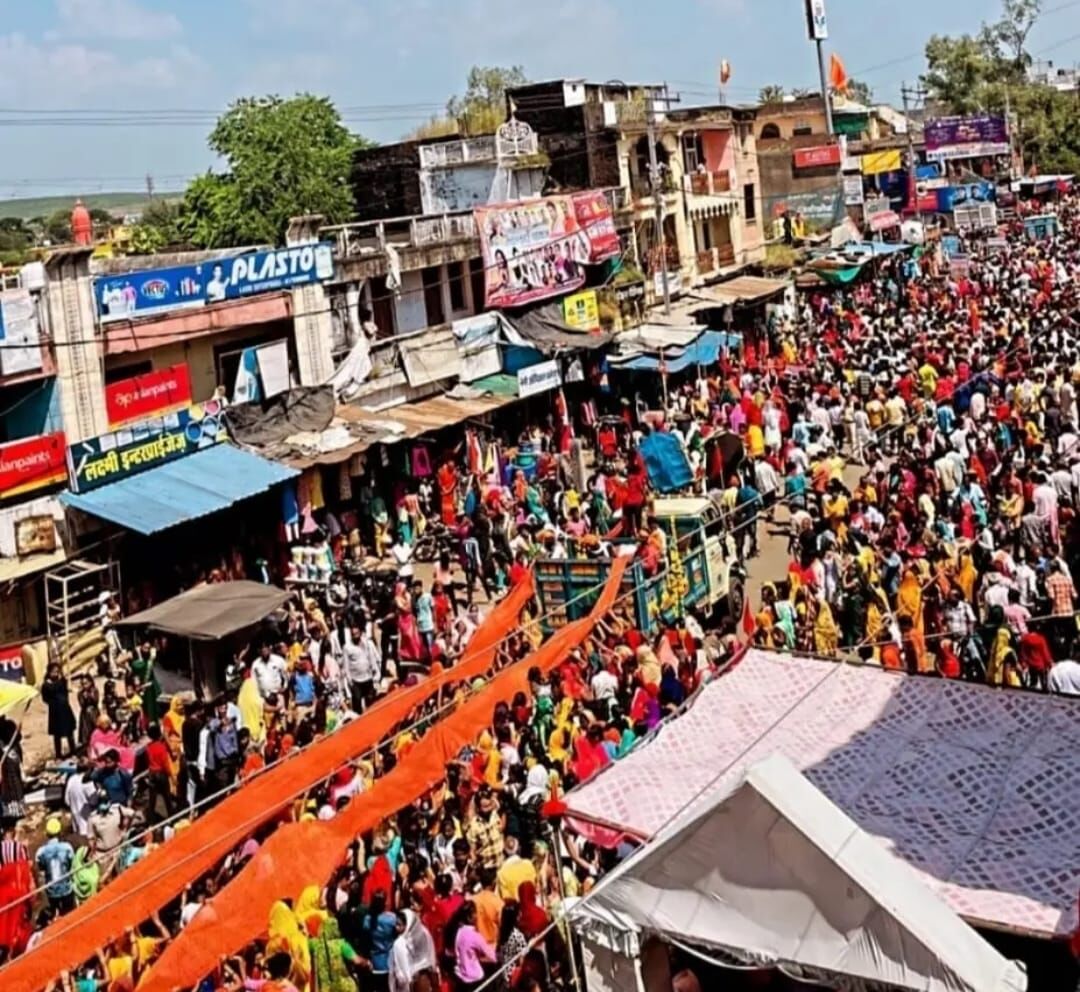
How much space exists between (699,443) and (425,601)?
6.35 m

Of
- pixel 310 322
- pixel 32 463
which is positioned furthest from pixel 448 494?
pixel 32 463

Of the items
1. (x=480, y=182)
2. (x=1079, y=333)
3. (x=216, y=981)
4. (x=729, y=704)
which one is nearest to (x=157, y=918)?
(x=216, y=981)

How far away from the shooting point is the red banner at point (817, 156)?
142ft

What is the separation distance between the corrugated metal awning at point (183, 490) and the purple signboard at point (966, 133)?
159 feet

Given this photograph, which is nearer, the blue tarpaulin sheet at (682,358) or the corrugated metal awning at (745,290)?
the blue tarpaulin sheet at (682,358)

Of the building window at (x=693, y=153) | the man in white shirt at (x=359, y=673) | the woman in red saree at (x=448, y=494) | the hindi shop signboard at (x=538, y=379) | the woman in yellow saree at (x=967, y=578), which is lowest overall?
the man in white shirt at (x=359, y=673)

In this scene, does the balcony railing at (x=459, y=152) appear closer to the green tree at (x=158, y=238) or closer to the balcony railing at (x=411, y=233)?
the balcony railing at (x=411, y=233)

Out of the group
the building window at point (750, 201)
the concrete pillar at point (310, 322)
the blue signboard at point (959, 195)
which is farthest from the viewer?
the blue signboard at point (959, 195)

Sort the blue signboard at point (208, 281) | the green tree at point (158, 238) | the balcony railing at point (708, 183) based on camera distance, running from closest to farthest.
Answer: the blue signboard at point (208, 281)
the balcony railing at point (708, 183)
the green tree at point (158, 238)

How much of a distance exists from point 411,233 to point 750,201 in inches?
712

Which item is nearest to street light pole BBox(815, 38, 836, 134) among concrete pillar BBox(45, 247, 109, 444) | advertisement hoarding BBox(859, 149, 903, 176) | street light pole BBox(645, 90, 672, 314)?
advertisement hoarding BBox(859, 149, 903, 176)

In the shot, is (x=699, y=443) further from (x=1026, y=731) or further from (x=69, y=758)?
(x=1026, y=731)

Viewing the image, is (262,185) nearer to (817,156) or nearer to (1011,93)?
(817,156)

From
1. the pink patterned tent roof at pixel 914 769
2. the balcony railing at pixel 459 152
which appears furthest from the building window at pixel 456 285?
the pink patterned tent roof at pixel 914 769
